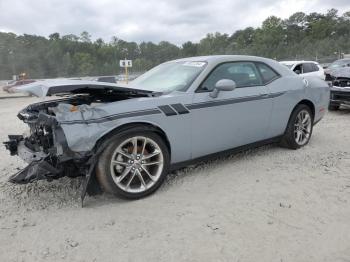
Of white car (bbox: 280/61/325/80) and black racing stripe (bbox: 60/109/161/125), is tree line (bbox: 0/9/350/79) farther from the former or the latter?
black racing stripe (bbox: 60/109/161/125)

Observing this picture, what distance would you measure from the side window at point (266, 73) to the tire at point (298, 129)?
662mm

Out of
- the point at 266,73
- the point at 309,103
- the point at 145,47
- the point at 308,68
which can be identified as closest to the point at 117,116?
the point at 266,73

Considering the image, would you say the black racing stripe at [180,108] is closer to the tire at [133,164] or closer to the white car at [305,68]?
the tire at [133,164]

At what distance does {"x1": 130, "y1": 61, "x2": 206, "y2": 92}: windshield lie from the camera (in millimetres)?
4465

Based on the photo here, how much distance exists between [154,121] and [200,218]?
3.71 ft

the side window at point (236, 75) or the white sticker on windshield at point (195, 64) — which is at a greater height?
the white sticker on windshield at point (195, 64)

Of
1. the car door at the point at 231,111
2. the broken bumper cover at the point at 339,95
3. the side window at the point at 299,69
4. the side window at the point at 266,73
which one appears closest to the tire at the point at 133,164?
the car door at the point at 231,111

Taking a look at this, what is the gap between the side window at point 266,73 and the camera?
5.19 m

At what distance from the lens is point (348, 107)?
10.4 metres

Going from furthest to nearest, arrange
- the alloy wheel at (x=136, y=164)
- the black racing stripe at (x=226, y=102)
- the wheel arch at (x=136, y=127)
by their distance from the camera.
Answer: the black racing stripe at (x=226, y=102) → the alloy wheel at (x=136, y=164) → the wheel arch at (x=136, y=127)

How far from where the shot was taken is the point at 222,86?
4289 millimetres

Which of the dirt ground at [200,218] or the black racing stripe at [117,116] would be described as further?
the black racing stripe at [117,116]

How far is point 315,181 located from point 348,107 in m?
7.05

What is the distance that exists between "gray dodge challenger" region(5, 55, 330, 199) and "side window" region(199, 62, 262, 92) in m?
0.01
